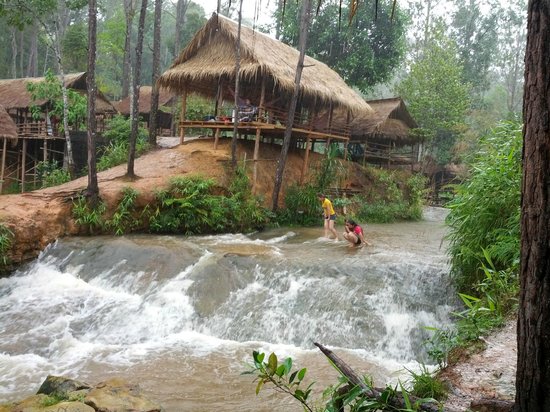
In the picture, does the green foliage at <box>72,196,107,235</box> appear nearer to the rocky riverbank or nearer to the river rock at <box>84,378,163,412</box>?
the rocky riverbank

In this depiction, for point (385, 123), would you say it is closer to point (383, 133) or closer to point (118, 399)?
point (383, 133)

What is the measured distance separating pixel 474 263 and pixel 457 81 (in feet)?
68.7

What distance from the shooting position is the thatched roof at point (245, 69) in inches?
565

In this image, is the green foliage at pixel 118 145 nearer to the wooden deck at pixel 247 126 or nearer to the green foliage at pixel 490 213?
the wooden deck at pixel 247 126

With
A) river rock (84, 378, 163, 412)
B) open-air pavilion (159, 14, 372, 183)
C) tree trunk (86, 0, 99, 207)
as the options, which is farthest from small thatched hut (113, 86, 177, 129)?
river rock (84, 378, 163, 412)

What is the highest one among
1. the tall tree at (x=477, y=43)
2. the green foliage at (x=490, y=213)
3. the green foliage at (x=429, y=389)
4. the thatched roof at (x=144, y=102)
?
the tall tree at (x=477, y=43)

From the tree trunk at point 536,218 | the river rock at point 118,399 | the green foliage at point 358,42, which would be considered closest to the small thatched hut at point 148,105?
the green foliage at point 358,42

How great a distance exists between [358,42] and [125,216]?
18105mm

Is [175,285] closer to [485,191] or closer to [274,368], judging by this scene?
[485,191]

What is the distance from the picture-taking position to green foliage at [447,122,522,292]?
578 cm

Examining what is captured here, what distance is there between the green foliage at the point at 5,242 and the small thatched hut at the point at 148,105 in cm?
1731

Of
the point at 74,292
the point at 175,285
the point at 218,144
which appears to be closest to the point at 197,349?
the point at 175,285

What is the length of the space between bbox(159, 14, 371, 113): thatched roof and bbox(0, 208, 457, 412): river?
685cm

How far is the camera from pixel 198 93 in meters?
17.3
